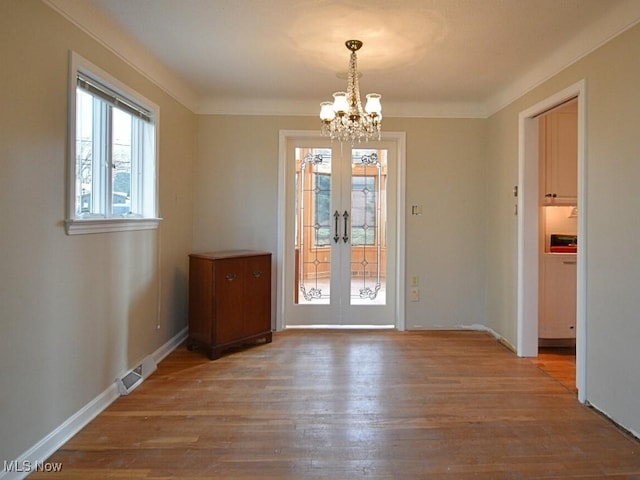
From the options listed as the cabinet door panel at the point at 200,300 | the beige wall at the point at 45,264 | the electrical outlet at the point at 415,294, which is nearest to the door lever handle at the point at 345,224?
the electrical outlet at the point at 415,294

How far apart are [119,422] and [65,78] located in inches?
76.7

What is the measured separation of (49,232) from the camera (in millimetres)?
2010

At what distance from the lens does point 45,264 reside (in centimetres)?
198

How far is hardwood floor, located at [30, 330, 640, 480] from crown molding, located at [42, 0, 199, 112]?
228 cm

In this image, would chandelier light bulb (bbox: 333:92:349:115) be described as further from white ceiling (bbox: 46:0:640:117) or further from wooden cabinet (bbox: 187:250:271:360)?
wooden cabinet (bbox: 187:250:271:360)

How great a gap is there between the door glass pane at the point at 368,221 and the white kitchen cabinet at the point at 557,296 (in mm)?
1568

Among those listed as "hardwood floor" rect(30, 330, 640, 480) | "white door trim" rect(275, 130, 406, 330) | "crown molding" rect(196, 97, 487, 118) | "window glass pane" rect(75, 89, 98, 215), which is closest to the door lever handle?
"white door trim" rect(275, 130, 406, 330)

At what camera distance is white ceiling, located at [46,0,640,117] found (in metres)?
2.33

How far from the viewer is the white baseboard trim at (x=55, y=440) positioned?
179 centimetres

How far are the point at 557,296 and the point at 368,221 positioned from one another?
1959 mm

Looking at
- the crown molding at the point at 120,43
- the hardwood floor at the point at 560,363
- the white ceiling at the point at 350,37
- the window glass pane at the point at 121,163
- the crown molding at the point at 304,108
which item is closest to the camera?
the crown molding at the point at 120,43

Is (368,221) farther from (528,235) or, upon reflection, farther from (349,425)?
(349,425)

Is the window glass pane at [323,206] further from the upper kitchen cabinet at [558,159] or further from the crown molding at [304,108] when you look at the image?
the upper kitchen cabinet at [558,159]

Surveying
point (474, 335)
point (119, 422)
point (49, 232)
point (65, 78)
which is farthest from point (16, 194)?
point (474, 335)
